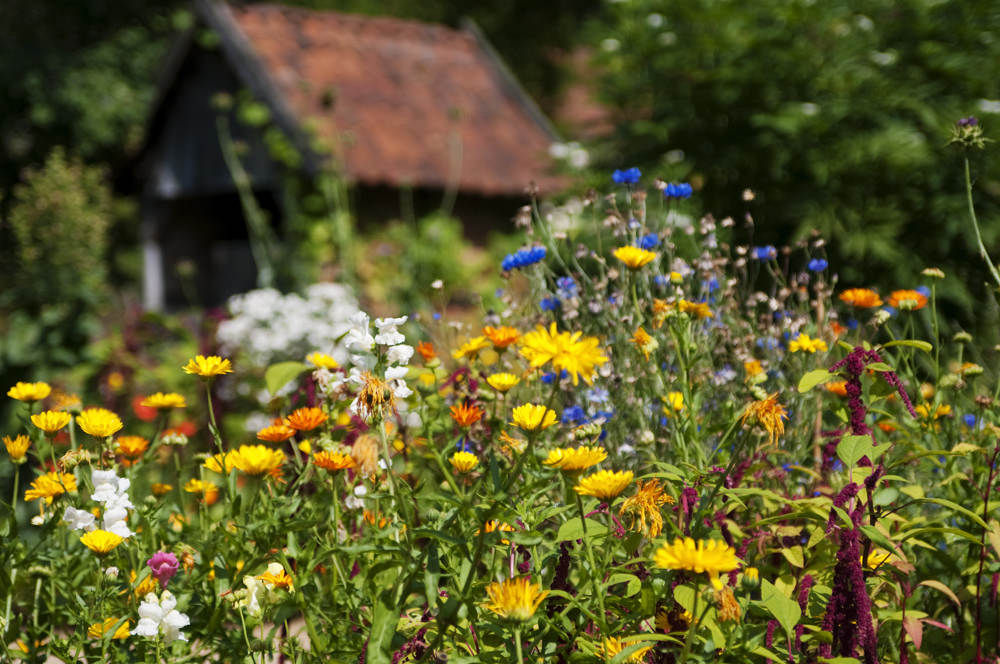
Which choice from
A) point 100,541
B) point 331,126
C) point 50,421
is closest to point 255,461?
point 100,541

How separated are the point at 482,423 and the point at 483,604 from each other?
0.58 metres

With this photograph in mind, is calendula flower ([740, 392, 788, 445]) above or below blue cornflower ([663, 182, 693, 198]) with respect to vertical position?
above

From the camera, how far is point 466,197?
8.73 m

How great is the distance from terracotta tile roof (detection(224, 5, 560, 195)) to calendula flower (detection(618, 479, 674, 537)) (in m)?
6.00

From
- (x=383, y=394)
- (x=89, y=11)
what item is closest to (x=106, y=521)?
(x=383, y=394)

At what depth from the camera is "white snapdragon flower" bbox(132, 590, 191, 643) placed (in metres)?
1.23

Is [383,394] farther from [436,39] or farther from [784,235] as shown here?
[436,39]

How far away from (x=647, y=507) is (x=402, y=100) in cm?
797

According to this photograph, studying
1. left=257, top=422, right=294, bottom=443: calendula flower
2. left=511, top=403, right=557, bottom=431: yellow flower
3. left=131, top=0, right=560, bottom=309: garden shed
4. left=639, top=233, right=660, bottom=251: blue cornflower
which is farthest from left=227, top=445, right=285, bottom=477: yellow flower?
left=131, top=0, right=560, bottom=309: garden shed

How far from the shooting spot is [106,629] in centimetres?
134

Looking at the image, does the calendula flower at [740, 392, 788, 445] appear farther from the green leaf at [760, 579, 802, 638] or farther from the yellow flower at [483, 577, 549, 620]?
the yellow flower at [483, 577, 549, 620]

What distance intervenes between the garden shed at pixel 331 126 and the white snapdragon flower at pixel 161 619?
18.1ft

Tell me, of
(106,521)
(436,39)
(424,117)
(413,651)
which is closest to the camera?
(413,651)

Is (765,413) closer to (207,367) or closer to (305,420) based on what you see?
(305,420)
